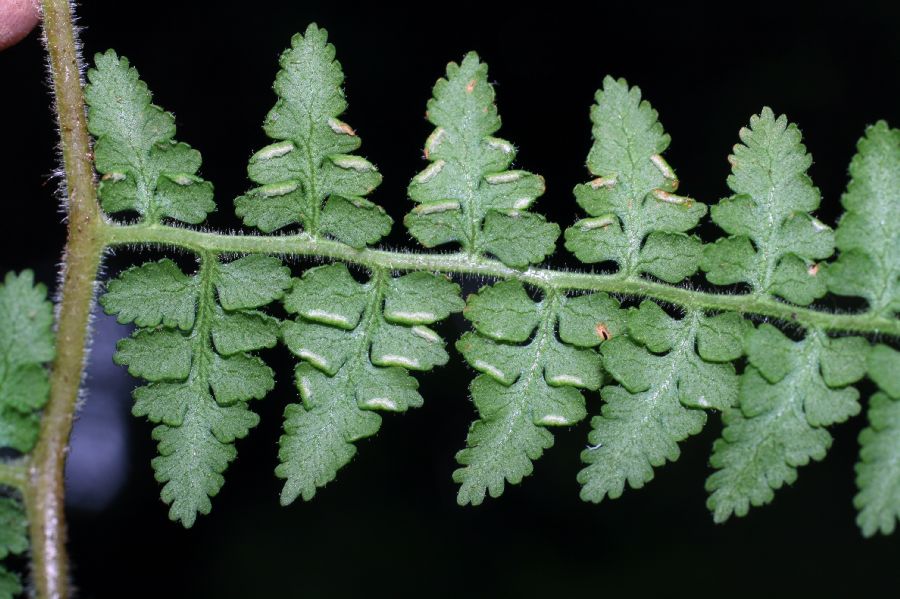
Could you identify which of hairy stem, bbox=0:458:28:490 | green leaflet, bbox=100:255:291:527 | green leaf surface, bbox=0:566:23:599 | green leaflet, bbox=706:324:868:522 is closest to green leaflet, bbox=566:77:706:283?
green leaflet, bbox=706:324:868:522

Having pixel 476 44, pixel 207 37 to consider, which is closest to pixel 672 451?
pixel 476 44

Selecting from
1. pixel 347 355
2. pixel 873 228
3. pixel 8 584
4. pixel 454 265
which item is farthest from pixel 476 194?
pixel 8 584

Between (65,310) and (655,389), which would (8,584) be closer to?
(65,310)

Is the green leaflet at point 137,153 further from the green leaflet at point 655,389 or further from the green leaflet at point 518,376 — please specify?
the green leaflet at point 655,389

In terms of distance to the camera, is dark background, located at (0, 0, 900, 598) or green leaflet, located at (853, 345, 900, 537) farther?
dark background, located at (0, 0, 900, 598)

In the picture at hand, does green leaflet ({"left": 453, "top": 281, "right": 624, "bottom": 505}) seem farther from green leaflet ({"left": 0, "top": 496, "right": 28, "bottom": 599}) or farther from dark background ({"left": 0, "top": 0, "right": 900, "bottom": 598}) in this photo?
dark background ({"left": 0, "top": 0, "right": 900, "bottom": 598})

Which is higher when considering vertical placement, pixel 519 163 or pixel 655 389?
pixel 519 163

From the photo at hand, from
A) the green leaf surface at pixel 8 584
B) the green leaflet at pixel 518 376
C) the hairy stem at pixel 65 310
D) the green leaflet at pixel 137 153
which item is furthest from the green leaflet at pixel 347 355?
the green leaf surface at pixel 8 584

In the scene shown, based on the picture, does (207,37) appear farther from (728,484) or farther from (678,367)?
(728,484)
